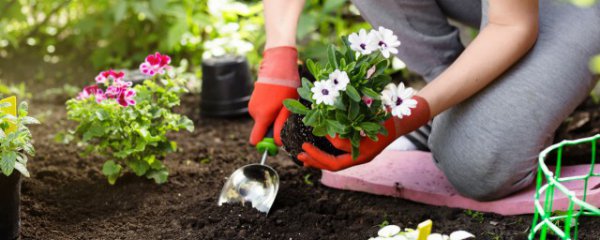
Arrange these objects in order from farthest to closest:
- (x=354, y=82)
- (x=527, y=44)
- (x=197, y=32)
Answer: (x=197, y=32), (x=527, y=44), (x=354, y=82)

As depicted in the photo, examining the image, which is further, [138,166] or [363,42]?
[138,166]

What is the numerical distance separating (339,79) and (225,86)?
137cm

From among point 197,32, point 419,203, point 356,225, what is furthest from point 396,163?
point 197,32

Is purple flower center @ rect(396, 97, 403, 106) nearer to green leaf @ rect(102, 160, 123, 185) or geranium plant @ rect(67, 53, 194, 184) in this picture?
geranium plant @ rect(67, 53, 194, 184)

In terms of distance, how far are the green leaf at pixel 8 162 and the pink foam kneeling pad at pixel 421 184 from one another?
0.96 m

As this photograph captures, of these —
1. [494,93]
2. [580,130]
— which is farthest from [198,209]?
[580,130]

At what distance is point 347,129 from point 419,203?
0.56 metres

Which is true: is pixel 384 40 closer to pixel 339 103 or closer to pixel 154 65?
pixel 339 103

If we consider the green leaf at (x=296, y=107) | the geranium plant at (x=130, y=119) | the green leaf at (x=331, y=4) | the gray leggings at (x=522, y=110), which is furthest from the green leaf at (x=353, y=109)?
the green leaf at (x=331, y=4)

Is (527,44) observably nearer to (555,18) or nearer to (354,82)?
(555,18)

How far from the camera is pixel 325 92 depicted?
174 centimetres

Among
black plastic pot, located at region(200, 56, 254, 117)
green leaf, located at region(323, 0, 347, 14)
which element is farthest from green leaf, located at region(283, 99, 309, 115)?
green leaf, located at region(323, 0, 347, 14)

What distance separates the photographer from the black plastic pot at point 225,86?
9.89 feet

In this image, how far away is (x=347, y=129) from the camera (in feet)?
6.12
